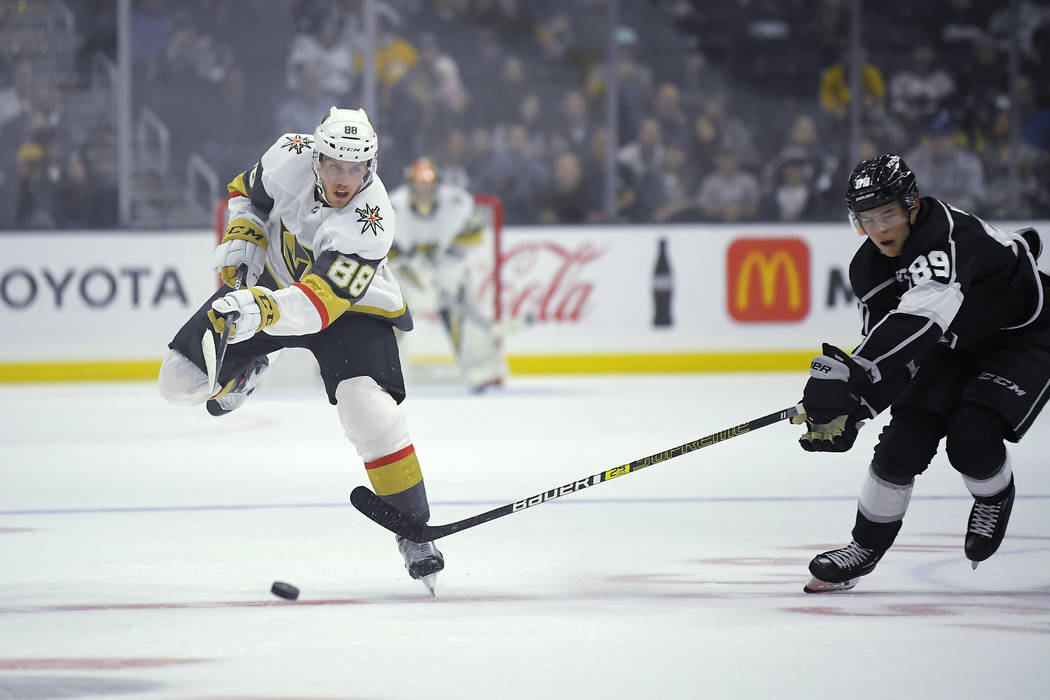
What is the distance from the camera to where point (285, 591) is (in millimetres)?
3041

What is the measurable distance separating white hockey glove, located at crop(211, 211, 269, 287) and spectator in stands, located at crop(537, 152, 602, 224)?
478 cm

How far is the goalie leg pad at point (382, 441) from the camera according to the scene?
3180mm

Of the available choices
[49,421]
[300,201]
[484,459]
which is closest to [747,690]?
[300,201]

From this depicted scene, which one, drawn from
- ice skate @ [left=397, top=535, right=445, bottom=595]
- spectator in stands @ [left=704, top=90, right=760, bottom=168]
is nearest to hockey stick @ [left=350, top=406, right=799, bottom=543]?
ice skate @ [left=397, top=535, right=445, bottom=595]

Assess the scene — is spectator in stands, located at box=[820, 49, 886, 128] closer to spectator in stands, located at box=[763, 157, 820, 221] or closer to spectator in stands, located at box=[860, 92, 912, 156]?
spectator in stands, located at box=[860, 92, 912, 156]

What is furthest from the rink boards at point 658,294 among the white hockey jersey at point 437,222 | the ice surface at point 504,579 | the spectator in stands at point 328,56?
the ice surface at point 504,579

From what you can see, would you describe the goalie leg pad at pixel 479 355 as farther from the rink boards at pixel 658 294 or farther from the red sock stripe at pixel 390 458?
the red sock stripe at pixel 390 458

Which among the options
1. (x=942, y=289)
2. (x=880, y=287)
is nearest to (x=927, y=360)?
(x=880, y=287)

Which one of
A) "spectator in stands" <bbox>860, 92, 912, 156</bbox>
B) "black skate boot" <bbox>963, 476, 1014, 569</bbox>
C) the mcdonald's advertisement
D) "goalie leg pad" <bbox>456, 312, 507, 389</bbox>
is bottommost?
"goalie leg pad" <bbox>456, 312, 507, 389</bbox>

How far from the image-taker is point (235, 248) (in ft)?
11.2

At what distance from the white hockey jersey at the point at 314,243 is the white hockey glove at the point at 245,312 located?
30 millimetres

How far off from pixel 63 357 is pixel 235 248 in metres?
4.67

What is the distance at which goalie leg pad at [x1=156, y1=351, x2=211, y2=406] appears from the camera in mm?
3340

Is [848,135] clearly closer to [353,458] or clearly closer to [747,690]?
[353,458]
